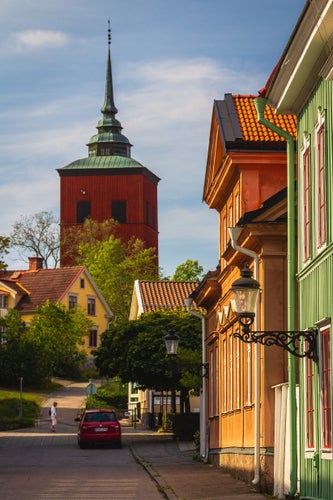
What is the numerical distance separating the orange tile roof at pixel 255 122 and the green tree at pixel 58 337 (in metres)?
59.0

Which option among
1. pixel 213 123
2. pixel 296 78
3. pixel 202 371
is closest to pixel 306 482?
pixel 296 78

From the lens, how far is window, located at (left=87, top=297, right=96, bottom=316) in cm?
10919

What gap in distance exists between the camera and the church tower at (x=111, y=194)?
142000 millimetres

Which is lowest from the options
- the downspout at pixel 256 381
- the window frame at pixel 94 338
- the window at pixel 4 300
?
the downspout at pixel 256 381

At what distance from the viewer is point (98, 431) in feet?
158

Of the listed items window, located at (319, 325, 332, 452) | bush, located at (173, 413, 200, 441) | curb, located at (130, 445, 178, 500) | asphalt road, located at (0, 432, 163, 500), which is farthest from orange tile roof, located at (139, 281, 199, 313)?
window, located at (319, 325, 332, 452)

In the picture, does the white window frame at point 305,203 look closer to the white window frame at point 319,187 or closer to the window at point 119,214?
the white window frame at point 319,187

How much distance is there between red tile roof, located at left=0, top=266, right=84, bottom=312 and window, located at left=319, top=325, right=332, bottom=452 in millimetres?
85959

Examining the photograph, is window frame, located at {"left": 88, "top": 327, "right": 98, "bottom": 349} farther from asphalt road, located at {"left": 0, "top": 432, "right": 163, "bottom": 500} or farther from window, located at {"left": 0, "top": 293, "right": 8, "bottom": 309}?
asphalt road, located at {"left": 0, "top": 432, "right": 163, "bottom": 500}

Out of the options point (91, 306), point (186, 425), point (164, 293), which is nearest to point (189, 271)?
point (91, 306)

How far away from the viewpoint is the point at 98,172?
144 m

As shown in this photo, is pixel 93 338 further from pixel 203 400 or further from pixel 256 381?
pixel 256 381

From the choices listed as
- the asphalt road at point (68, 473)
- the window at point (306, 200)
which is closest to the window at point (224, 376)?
the asphalt road at point (68, 473)

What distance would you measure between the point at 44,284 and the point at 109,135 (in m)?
52.7
